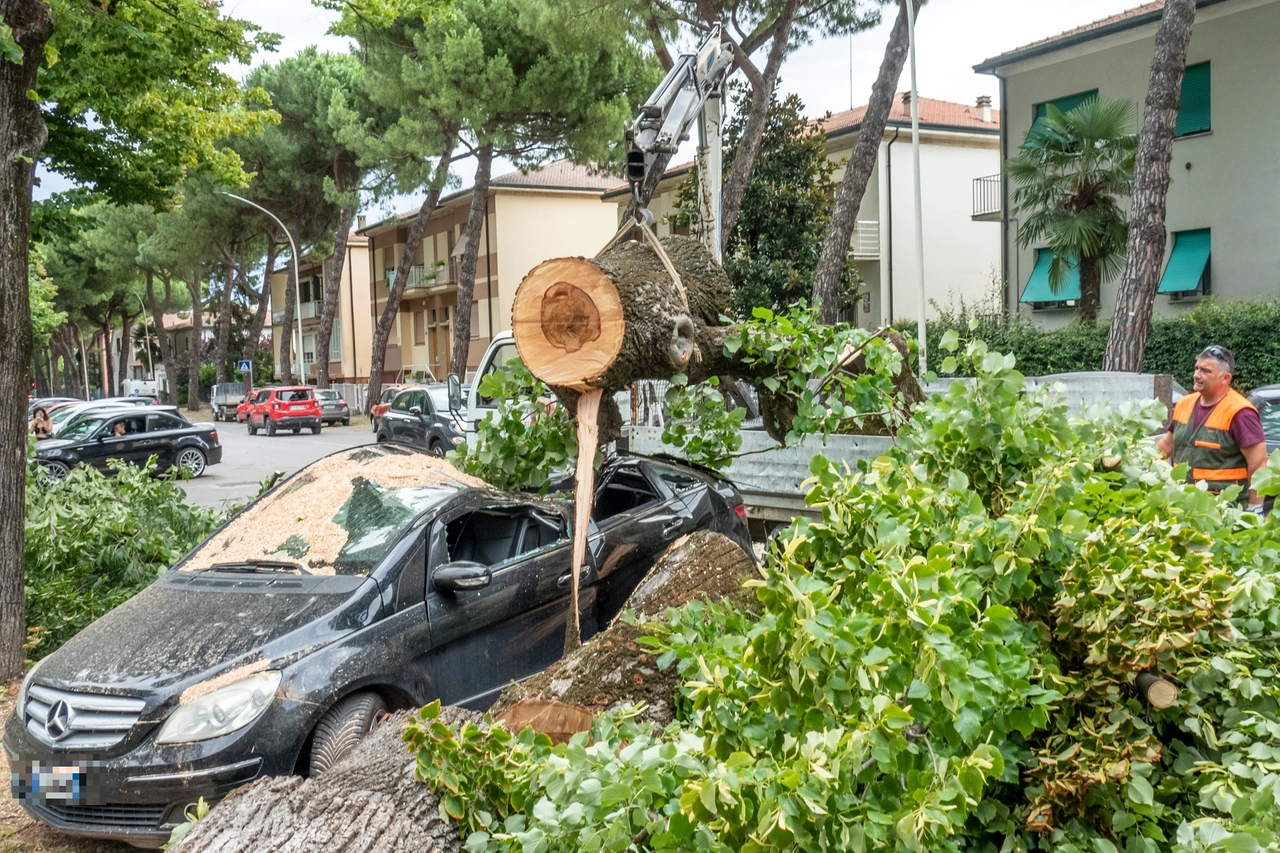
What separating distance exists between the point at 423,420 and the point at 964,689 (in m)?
19.6

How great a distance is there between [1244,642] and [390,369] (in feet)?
172

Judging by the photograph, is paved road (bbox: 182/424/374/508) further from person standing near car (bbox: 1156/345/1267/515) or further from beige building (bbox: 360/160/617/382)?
person standing near car (bbox: 1156/345/1267/515)

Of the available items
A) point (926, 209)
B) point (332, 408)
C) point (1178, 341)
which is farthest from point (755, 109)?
point (332, 408)

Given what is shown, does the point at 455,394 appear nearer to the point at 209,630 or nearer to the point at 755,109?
the point at 755,109

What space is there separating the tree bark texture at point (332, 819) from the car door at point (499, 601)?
1.66 meters

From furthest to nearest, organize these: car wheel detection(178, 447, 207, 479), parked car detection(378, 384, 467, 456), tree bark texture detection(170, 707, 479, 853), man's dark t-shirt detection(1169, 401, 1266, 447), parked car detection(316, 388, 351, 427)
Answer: parked car detection(316, 388, 351, 427) < car wheel detection(178, 447, 207, 479) < parked car detection(378, 384, 467, 456) < man's dark t-shirt detection(1169, 401, 1266, 447) < tree bark texture detection(170, 707, 479, 853)

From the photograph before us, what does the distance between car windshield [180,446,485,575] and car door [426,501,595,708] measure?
0.83 feet

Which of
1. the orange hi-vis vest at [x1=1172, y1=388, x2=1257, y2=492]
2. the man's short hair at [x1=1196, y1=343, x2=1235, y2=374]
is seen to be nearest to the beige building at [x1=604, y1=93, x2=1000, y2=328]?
the man's short hair at [x1=1196, y1=343, x2=1235, y2=374]

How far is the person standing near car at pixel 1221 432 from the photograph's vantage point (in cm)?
618

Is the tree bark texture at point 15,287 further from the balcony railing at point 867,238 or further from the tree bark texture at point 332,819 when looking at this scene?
the balcony railing at point 867,238

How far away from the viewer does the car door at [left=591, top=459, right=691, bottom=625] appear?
5812 millimetres

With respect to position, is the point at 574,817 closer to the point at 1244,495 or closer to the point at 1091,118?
the point at 1244,495

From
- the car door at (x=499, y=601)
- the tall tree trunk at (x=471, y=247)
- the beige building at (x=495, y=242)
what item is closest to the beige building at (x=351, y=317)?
the beige building at (x=495, y=242)

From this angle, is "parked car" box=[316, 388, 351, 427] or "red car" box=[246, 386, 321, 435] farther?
"parked car" box=[316, 388, 351, 427]
